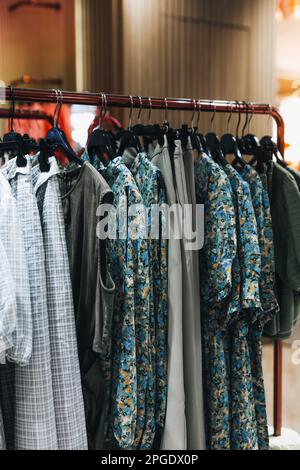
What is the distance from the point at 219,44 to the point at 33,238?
2.41 meters

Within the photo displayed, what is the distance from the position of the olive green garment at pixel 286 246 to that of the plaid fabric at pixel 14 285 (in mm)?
894

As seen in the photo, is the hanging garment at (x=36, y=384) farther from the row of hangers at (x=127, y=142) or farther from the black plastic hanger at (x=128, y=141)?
the black plastic hanger at (x=128, y=141)

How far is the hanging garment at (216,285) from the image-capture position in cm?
150

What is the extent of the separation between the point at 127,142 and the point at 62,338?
2.07ft

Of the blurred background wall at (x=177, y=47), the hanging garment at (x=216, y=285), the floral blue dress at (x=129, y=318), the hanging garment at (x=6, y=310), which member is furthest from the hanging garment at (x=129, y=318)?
the blurred background wall at (x=177, y=47)

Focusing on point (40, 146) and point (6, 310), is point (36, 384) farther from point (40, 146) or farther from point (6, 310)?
point (40, 146)

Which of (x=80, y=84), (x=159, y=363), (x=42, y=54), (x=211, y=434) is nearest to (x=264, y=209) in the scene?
(x=159, y=363)

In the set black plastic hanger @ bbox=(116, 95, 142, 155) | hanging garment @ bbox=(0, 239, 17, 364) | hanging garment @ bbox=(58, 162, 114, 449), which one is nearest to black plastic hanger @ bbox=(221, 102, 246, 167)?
black plastic hanger @ bbox=(116, 95, 142, 155)

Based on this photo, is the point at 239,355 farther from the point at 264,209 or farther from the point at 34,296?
the point at 34,296

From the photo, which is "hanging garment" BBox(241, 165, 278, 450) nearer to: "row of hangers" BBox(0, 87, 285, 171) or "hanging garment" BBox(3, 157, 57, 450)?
"row of hangers" BBox(0, 87, 285, 171)

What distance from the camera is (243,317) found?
1.57m

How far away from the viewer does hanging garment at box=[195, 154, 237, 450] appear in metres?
1.50

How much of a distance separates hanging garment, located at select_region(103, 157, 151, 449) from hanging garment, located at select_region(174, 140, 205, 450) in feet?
0.45

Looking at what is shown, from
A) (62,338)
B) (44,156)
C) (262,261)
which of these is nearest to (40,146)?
(44,156)
